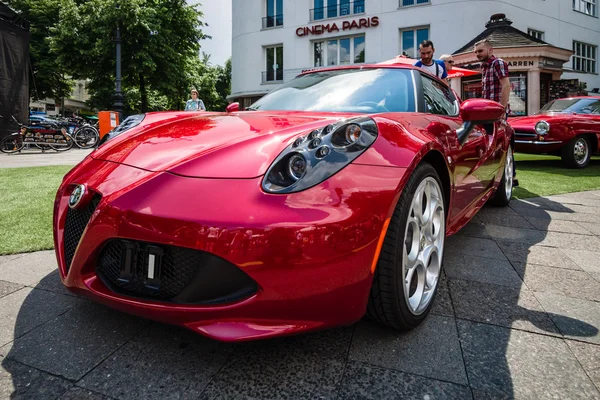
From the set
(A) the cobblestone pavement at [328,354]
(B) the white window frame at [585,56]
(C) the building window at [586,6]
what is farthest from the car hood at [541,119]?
(C) the building window at [586,6]

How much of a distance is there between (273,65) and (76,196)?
22622mm

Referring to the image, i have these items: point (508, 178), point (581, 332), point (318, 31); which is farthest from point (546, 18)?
point (581, 332)

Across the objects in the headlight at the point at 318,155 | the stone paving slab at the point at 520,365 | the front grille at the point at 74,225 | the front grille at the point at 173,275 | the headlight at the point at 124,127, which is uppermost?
the headlight at the point at 124,127

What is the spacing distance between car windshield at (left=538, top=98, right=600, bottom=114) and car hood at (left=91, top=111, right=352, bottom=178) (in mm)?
8282

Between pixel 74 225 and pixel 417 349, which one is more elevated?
pixel 74 225

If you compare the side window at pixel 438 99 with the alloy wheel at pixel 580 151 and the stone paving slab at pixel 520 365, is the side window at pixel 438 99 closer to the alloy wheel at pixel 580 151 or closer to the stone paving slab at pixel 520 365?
the stone paving slab at pixel 520 365

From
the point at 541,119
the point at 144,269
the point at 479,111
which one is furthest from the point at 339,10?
the point at 144,269

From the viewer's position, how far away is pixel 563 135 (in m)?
7.50

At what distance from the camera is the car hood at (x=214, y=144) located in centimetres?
141

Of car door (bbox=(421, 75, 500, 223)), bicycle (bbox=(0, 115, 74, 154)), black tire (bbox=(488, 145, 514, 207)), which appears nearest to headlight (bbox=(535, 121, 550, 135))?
black tire (bbox=(488, 145, 514, 207))

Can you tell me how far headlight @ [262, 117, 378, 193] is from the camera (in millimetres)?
1312

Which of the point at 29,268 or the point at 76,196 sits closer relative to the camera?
the point at 76,196

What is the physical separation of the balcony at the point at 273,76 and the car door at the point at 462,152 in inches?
812

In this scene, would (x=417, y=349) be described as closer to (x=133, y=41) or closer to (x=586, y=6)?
(x=133, y=41)
